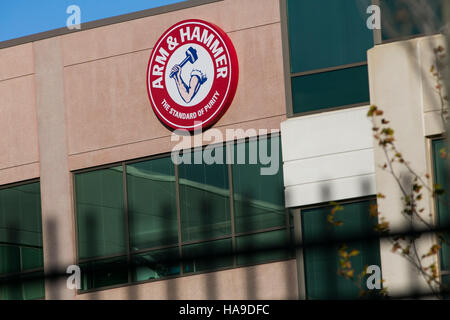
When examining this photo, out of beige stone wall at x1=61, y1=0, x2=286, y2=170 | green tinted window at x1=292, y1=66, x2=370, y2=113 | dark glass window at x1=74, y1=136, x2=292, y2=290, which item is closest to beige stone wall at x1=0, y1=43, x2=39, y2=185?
beige stone wall at x1=61, y1=0, x2=286, y2=170

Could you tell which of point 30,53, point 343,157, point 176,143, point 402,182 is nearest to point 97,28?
point 30,53

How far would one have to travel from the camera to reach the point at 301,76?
55.3 feet

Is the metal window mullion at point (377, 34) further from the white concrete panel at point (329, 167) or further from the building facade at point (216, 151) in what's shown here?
the white concrete panel at point (329, 167)

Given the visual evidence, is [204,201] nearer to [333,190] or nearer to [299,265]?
[299,265]

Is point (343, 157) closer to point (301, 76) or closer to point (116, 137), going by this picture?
point (301, 76)

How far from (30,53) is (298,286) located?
8.34m

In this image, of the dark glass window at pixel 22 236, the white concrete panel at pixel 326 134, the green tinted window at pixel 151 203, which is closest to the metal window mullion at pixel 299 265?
the white concrete panel at pixel 326 134

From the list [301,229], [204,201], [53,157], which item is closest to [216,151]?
[204,201]

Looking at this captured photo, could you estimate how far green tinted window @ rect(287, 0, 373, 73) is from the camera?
16.0 m

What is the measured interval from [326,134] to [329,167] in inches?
24.4

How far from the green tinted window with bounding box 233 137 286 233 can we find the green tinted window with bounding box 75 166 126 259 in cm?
265

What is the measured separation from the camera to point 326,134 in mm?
16094

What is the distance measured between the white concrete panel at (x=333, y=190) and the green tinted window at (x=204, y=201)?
5.26ft

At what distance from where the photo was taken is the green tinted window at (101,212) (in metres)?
18.2
